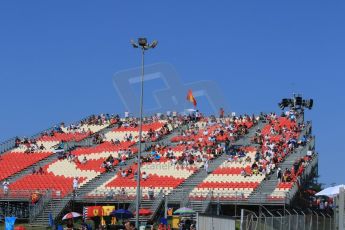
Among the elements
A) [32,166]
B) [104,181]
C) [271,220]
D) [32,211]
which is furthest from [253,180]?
[271,220]

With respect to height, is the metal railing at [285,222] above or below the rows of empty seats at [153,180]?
below

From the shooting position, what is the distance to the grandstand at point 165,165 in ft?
169

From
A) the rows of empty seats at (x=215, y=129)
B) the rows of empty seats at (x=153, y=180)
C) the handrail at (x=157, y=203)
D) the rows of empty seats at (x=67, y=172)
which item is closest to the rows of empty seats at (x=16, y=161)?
the rows of empty seats at (x=67, y=172)

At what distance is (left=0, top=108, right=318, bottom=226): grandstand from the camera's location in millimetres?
51438

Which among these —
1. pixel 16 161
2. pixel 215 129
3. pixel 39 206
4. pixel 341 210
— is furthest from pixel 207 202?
pixel 341 210

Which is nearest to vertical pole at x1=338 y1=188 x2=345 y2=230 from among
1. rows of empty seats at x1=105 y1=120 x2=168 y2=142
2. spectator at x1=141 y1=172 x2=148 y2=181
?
spectator at x1=141 y1=172 x2=148 y2=181

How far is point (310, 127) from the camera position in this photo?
2972 inches

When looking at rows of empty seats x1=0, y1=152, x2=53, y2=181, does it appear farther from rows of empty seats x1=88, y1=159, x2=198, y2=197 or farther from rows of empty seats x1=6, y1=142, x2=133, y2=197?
rows of empty seats x1=88, y1=159, x2=198, y2=197

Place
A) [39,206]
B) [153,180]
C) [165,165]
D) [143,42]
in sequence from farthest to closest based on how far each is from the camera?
[165,165] → [153,180] → [39,206] → [143,42]

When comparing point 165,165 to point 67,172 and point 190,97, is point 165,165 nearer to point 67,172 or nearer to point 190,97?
point 67,172

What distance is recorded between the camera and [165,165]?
6150 centimetres

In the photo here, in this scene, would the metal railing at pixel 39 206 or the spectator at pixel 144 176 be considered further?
the spectator at pixel 144 176

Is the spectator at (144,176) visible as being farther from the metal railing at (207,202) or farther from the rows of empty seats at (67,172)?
the metal railing at (207,202)

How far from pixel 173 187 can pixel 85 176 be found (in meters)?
9.19
